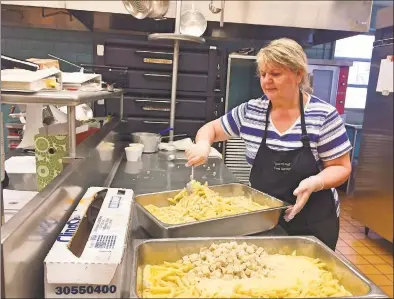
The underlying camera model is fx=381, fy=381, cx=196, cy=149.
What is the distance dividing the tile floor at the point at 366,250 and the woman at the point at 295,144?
1.08 m

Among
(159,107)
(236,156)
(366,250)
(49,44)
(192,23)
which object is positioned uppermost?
(192,23)

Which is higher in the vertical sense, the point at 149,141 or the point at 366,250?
the point at 149,141

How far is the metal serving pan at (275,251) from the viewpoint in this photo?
0.89 m

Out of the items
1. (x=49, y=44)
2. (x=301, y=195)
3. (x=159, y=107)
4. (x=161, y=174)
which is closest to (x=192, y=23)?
(x=159, y=107)

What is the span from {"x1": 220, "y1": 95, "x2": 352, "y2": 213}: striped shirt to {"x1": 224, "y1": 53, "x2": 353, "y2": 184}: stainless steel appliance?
60.1 inches

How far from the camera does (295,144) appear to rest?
1481 mm

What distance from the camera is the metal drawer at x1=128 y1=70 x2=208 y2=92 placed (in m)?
2.94

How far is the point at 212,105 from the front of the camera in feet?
9.87

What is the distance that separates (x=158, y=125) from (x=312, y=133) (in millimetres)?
1717

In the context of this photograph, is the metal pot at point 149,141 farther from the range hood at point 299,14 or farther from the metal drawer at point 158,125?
the range hood at point 299,14

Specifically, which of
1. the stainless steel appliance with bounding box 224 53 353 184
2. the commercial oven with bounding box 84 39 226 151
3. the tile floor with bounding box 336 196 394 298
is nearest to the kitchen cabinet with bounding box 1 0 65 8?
the commercial oven with bounding box 84 39 226 151

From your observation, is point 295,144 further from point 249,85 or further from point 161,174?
point 249,85

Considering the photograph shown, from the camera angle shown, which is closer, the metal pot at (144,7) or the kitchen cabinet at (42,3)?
the metal pot at (144,7)

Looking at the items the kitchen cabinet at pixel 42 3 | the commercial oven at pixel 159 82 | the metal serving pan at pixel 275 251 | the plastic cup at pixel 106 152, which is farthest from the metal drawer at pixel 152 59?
the metal serving pan at pixel 275 251
